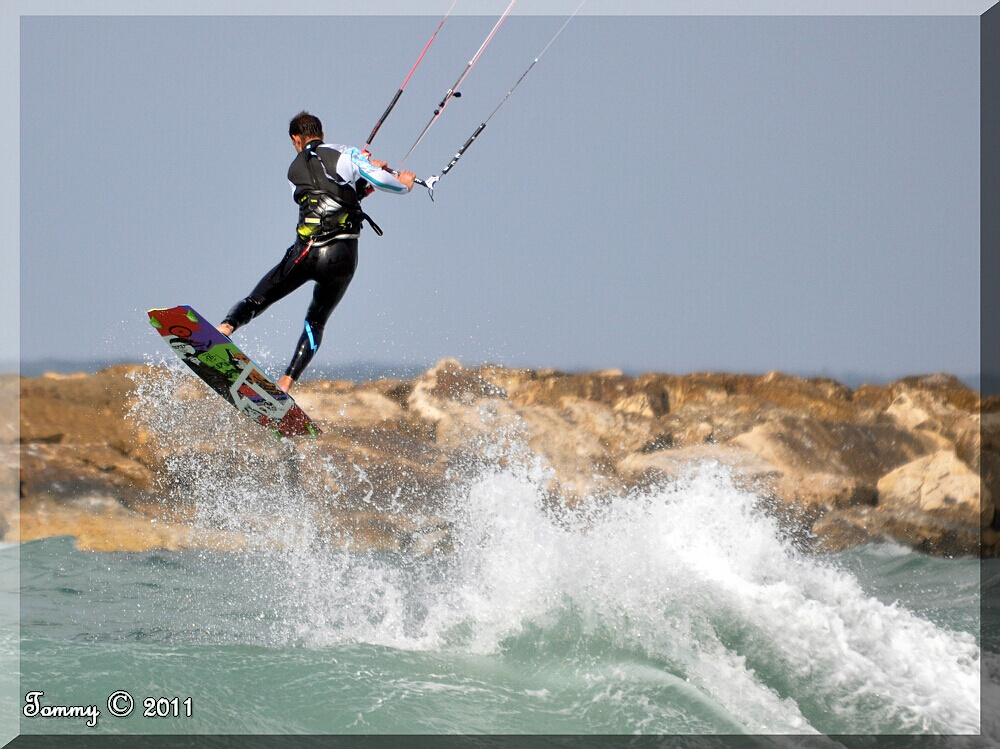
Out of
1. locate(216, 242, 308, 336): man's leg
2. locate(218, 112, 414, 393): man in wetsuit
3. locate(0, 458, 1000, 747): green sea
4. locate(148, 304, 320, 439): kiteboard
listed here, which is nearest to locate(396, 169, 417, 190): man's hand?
locate(218, 112, 414, 393): man in wetsuit

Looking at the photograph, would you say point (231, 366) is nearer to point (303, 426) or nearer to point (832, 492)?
point (303, 426)

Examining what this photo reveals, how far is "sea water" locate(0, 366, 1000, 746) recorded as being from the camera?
557 centimetres

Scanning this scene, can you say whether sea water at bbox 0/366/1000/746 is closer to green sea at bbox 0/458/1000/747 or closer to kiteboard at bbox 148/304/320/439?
green sea at bbox 0/458/1000/747

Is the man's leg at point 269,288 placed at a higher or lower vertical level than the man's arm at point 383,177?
lower

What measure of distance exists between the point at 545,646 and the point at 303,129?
430 centimetres

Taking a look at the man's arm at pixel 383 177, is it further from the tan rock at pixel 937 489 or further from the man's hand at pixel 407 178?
the tan rock at pixel 937 489

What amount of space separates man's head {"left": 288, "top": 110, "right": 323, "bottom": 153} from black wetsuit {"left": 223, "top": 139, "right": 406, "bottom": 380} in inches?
3.8

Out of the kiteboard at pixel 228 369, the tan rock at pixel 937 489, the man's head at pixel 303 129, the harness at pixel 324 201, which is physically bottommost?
the tan rock at pixel 937 489

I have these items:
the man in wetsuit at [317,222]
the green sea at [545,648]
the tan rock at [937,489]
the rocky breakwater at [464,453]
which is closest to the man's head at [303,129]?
the man in wetsuit at [317,222]

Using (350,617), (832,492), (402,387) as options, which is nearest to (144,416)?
(402,387)

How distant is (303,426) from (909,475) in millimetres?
9435

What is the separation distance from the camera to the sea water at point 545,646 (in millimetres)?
5566

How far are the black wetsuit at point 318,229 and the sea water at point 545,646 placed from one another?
103 inches

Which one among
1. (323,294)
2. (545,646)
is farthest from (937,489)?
(323,294)
